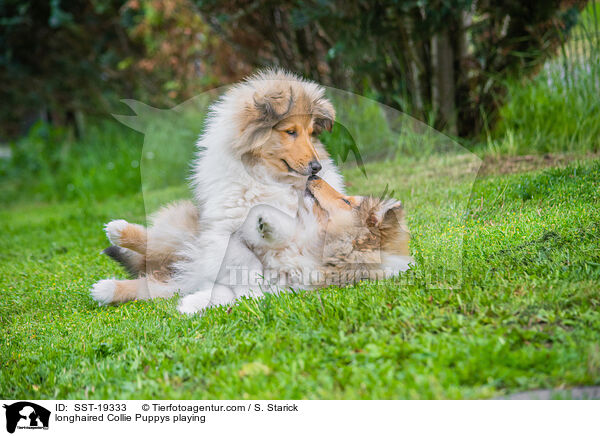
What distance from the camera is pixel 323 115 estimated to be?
3.24m

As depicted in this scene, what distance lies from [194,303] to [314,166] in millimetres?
1076

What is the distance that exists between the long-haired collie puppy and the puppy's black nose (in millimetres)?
40

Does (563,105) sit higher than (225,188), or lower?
higher

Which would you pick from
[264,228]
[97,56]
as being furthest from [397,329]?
[97,56]

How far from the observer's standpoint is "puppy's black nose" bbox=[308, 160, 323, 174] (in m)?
3.06

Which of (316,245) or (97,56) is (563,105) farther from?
(97,56)

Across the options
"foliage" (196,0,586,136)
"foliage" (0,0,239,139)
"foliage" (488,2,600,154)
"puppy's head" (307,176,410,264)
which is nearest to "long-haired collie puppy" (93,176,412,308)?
"puppy's head" (307,176,410,264)

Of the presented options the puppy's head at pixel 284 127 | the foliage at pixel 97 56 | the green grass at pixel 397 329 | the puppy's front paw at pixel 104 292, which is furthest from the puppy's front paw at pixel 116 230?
the foliage at pixel 97 56

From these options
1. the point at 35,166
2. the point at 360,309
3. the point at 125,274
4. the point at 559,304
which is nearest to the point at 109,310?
the point at 125,274

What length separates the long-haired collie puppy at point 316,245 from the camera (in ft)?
9.87

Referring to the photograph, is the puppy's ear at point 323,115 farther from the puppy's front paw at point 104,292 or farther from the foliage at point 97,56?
the foliage at point 97,56
